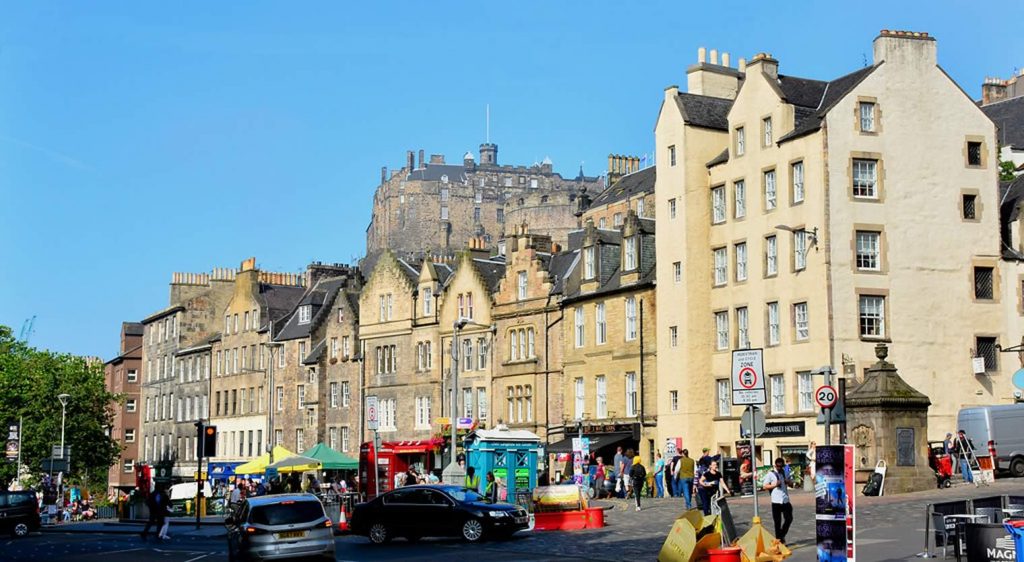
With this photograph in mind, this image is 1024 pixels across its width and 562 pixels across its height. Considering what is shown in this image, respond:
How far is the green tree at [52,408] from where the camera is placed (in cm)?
9712

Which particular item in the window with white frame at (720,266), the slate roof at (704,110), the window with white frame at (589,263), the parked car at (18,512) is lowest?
the parked car at (18,512)

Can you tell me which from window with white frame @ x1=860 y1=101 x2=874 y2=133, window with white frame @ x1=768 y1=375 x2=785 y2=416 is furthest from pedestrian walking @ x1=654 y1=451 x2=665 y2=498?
window with white frame @ x1=860 y1=101 x2=874 y2=133

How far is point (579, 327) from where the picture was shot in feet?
220

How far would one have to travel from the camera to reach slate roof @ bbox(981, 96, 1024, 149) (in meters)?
72.9

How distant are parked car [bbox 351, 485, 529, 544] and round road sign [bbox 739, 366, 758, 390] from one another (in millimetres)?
11534

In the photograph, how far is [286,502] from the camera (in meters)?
28.0

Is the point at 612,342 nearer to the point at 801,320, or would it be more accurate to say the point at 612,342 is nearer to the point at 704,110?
the point at 704,110

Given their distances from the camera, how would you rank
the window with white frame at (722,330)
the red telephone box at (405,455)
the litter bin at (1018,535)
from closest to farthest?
the litter bin at (1018,535) → the window with white frame at (722,330) → the red telephone box at (405,455)

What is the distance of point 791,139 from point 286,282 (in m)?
55.6

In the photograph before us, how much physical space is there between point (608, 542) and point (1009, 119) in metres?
50.9

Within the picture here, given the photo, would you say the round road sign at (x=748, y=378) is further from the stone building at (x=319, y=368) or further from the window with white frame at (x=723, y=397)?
the stone building at (x=319, y=368)

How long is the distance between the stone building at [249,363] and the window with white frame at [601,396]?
107ft

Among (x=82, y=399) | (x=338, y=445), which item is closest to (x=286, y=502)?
(x=338, y=445)

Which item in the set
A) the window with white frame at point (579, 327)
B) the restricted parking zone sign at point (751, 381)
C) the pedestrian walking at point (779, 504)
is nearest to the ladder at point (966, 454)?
the pedestrian walking at point (779, 504)
